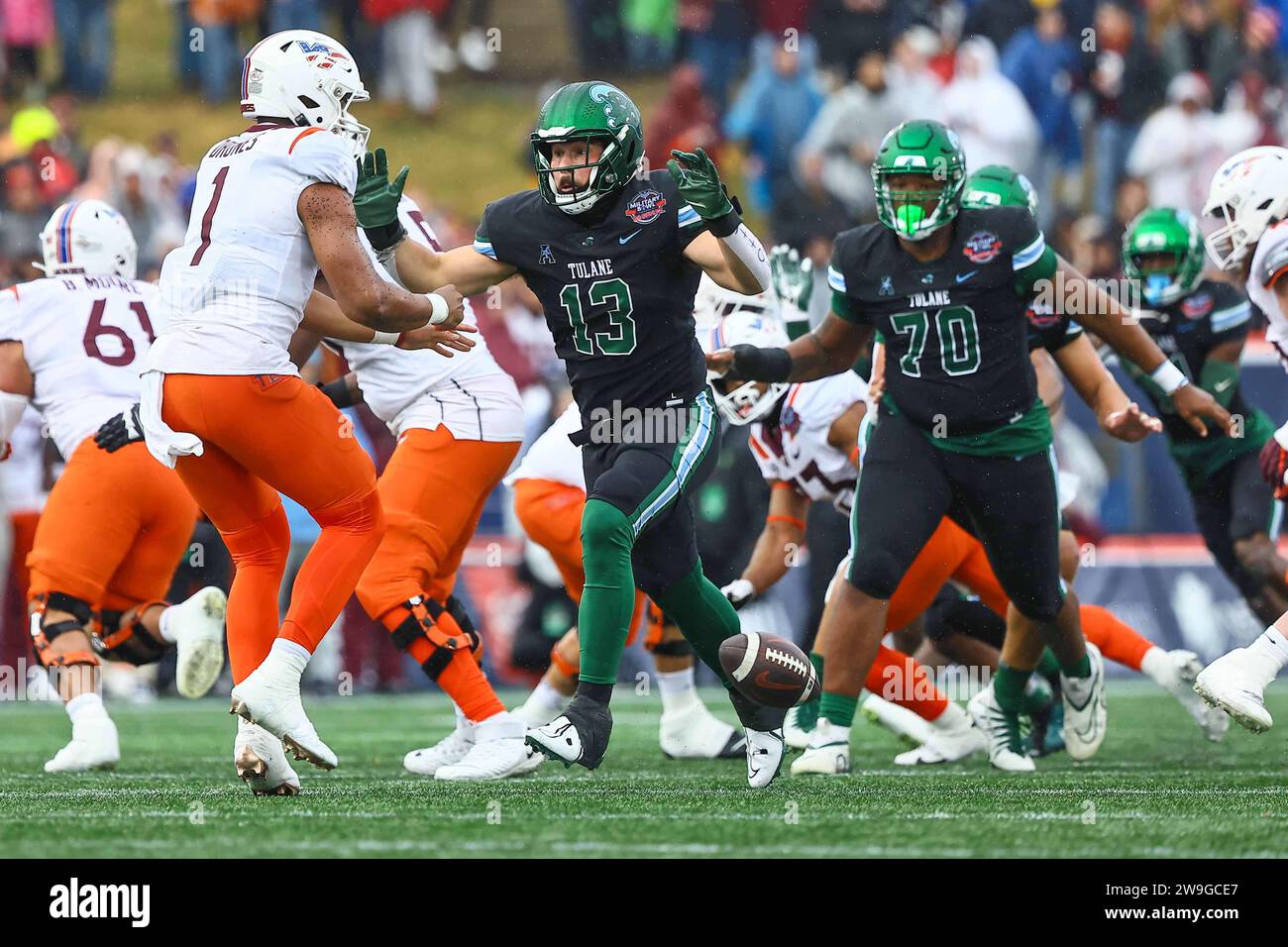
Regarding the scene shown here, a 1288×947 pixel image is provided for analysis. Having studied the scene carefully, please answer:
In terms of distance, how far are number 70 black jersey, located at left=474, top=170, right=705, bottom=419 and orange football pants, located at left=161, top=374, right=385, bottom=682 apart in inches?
30.1

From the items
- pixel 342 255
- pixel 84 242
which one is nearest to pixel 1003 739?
pixel 342 255

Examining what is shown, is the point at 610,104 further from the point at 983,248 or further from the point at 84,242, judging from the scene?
the point at 84,242

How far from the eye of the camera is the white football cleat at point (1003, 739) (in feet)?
22.5

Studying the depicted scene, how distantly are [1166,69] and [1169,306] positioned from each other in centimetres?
723

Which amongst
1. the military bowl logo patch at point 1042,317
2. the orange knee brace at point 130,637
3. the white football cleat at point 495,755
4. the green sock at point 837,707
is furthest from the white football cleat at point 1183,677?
the orange knee brace at point 130,637

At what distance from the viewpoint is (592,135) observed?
5.67 meters

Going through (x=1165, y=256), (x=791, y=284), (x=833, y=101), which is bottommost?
(x=791, y=284)

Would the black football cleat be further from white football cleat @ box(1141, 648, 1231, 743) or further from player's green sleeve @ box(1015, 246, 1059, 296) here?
white football cleat @ box(1141, 648, 1231, 743)

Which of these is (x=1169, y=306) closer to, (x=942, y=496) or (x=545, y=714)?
(x=942, y=496)

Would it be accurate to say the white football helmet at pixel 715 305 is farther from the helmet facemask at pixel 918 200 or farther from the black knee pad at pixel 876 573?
the black knee pad at pixel 876 573

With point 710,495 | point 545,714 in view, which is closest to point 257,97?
point 545,714

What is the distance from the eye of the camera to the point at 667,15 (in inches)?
663

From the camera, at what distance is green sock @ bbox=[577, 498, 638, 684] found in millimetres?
5418

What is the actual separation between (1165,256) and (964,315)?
241 cm
